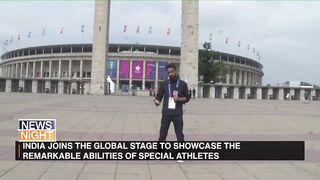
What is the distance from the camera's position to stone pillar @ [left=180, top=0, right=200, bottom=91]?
6812cm

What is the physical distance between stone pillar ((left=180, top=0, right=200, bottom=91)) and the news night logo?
6168 centimetres

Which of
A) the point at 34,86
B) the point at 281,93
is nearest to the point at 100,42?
the point at 34,86

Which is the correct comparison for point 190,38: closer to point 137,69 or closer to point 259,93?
point 259,93

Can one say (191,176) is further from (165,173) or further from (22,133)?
(22,133)

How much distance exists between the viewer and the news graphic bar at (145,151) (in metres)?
7.40

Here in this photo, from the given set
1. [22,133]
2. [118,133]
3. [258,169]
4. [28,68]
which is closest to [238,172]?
[258,169]

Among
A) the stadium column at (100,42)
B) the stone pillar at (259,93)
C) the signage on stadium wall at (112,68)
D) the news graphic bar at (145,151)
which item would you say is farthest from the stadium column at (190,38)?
the news graphic bar at (145,151)

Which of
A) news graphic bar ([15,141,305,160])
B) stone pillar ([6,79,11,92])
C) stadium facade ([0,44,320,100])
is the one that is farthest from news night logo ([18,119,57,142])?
stadium facade ([0,44,320,100])

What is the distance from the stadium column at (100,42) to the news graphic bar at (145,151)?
63073mm

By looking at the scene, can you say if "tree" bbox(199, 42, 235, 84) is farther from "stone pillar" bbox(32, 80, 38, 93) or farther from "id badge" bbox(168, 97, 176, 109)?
"id badge" bbox(168, 97, 176, 109)

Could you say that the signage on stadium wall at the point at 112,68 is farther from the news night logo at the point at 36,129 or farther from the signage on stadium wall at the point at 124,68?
the news night logo at the point at 36,129

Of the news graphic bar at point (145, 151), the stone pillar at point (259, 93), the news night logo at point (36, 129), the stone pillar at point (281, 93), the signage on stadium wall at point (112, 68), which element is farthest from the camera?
the signage on stadium wall at point (112, 68)

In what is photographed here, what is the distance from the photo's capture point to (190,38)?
68.6 metres

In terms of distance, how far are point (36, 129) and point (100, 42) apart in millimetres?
66622
